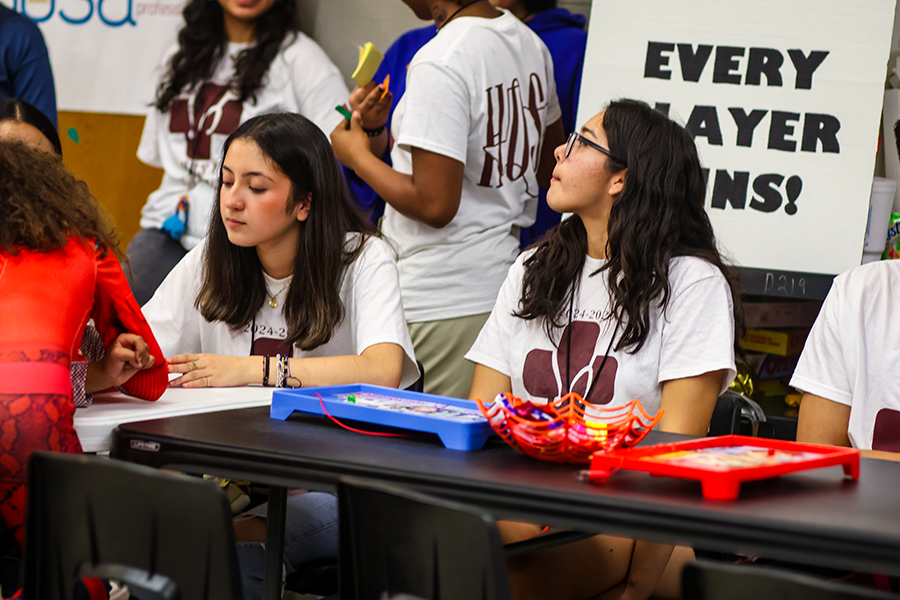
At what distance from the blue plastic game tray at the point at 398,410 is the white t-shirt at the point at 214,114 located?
189 cm

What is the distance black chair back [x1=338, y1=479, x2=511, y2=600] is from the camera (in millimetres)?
978

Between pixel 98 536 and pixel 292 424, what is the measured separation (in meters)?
0.41

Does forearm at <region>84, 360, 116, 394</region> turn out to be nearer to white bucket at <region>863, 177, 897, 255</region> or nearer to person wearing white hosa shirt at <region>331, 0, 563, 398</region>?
person wearing white hosa shirt at <region>331, 0, 563, 398</region>

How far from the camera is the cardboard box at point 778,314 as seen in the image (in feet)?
9.42

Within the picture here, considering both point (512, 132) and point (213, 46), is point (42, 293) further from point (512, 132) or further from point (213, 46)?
point (213, 46)

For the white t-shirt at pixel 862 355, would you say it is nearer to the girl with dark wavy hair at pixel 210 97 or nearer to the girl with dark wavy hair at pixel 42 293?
the girl with dark wavy hair at pixel 42 293

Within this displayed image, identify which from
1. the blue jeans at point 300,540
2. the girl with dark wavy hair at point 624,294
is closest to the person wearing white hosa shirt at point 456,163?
the girl with dark wavy hair at point 624,294

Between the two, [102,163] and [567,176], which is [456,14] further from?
[102,163]

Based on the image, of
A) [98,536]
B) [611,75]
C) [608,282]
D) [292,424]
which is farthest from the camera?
[611,75]

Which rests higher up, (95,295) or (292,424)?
(95,295)

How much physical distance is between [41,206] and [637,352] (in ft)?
3.71

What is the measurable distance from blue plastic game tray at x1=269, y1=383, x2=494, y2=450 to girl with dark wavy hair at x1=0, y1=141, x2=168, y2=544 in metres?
0.32

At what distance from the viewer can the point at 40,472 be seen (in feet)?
3.58

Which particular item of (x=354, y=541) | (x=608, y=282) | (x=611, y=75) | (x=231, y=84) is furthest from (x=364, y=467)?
(x=231, y=84)
